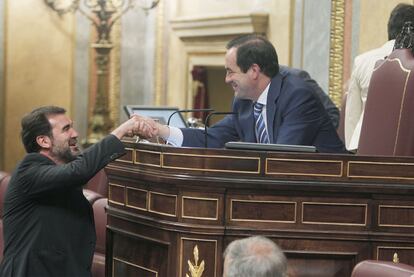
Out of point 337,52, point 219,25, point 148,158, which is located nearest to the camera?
point 148,158

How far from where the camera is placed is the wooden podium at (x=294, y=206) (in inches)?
147

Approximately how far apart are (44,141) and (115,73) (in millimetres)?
6935

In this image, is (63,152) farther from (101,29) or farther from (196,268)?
(101,29)

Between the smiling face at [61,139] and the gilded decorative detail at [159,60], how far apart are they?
6591 millimetres

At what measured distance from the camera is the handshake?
411cm

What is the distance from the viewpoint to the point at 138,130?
4.18 m

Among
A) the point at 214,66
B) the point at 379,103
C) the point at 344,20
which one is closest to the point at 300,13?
the point at 344,20

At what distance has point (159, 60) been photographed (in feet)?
35.6

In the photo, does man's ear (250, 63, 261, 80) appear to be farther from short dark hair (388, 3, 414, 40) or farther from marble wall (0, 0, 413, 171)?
marble wall (0, 0, 413, 171)

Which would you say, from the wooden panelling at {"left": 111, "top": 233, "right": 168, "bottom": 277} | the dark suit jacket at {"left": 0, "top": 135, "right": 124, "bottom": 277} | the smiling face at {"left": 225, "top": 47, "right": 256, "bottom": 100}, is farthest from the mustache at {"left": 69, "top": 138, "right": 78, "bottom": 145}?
the smiling face at {"left": 225, "top": 47, "right": 256, "bottom": 100}

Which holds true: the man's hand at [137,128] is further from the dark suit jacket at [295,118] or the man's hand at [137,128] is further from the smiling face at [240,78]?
the smiling face at [240,78]

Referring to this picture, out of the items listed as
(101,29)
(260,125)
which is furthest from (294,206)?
(101,29)

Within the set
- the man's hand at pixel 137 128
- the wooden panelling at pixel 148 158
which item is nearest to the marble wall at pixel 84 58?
the man's hand at pixel 137 128

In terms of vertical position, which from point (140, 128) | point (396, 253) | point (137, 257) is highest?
point (140, 128)
